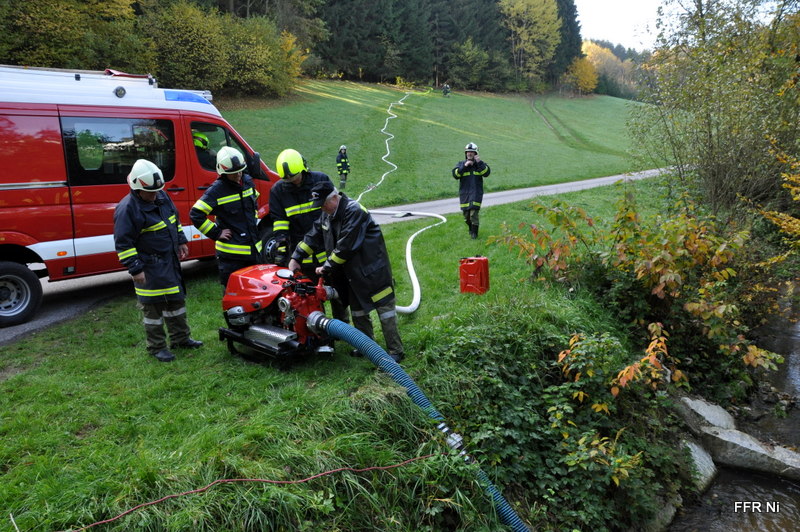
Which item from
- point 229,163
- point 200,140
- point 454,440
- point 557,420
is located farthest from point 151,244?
point 557,420

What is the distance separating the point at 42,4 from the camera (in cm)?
2291

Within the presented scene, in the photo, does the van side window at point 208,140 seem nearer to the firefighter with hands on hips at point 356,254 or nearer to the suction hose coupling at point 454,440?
the firefighter with hands on hips at point 356,254

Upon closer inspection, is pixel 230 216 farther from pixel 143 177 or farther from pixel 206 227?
pixel 143 177

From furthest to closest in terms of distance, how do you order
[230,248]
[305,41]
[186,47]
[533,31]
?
[533,31] → [305,41] → [186,47] → [230,248]

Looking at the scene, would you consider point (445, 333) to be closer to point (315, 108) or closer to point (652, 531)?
point (652, 531)

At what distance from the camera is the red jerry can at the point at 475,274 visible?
6996mm

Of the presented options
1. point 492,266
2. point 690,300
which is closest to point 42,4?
point 492,266

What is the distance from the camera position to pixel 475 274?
23.1 feet

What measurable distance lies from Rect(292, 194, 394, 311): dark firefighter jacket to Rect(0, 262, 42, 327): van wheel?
3.95 m

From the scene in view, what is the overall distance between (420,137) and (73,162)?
25904 millimetres

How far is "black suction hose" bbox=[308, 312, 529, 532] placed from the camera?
4.01 m

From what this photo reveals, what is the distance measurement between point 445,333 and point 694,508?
2891 mm

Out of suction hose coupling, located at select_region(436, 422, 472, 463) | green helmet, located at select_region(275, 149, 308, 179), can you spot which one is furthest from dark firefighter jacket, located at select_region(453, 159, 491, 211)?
suction hose coupling, located at select_region(436, 422, 472, 463)

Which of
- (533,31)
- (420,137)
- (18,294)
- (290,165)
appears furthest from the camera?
(533,31)
